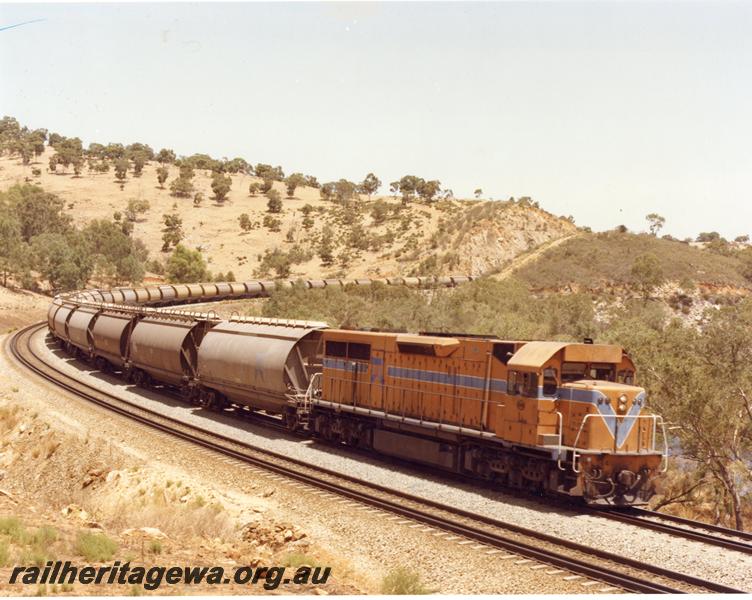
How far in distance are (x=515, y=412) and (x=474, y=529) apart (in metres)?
3.66

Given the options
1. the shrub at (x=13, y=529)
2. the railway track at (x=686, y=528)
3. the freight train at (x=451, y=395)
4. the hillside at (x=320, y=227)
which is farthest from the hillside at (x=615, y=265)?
the shrub at (x=13, y=529)

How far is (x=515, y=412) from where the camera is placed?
18562 mm

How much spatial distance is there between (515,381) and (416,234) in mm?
98795

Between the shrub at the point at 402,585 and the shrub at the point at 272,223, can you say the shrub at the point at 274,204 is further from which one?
the shrub at the point at 402,585

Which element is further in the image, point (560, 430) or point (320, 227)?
point (320, 227)

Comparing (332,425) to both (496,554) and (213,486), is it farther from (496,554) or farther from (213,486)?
(496,554)

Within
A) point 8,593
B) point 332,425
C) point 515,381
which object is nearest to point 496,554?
point 515,381

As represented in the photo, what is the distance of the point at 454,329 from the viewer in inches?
1967

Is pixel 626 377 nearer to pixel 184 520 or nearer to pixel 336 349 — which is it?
pixel 336 349

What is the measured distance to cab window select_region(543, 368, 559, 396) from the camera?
18062mm

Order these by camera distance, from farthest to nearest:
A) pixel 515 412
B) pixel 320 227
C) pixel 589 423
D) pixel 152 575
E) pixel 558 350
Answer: pixel 320 227 < pixel 515 412 < pixel 558 350 < pixel 589 423 < pixel 152 575

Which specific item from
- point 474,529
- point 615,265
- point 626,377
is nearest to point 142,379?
point 626,377

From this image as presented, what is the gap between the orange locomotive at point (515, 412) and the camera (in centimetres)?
1766

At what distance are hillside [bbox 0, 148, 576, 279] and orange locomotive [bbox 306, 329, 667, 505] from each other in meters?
76.9
